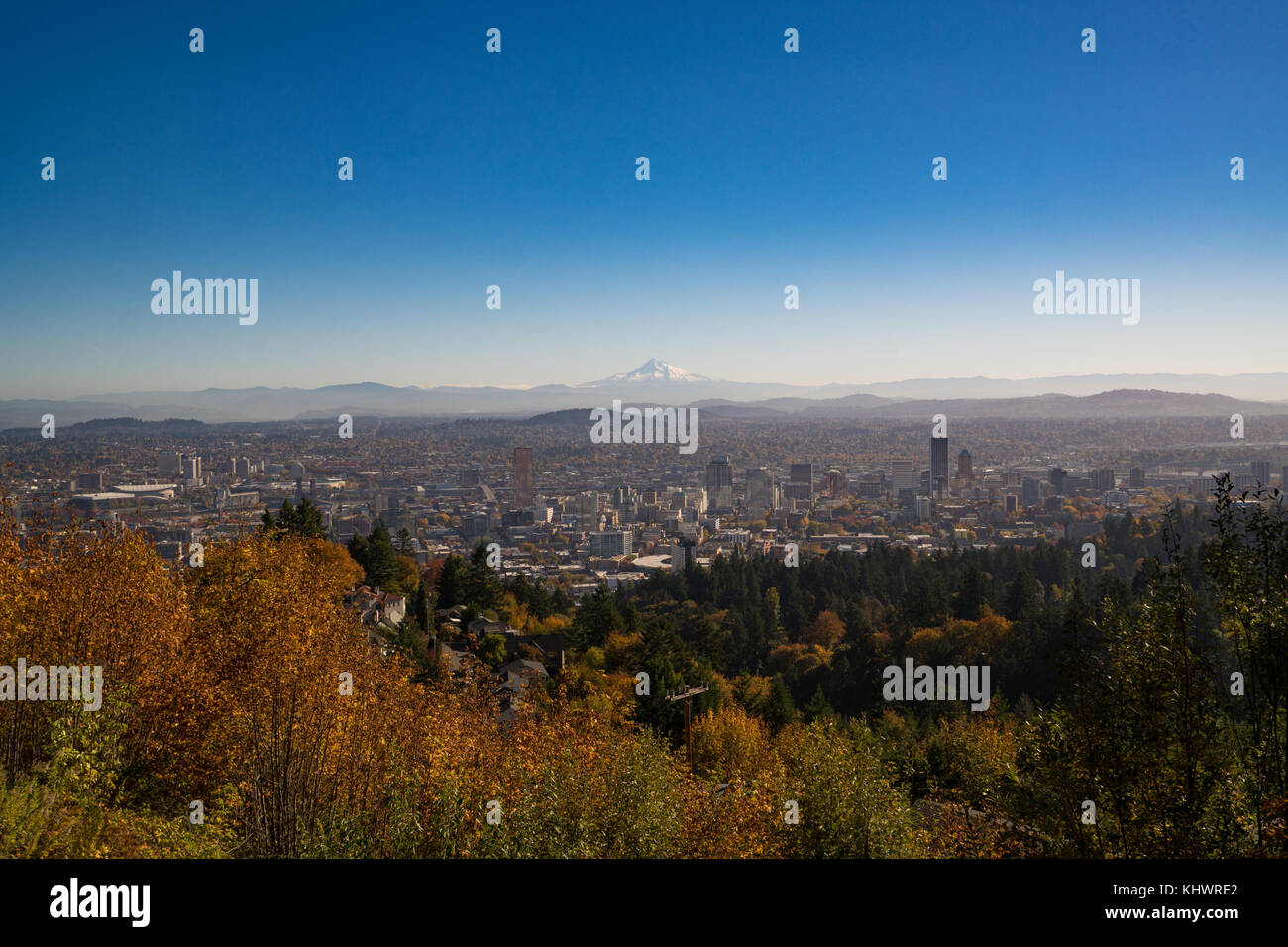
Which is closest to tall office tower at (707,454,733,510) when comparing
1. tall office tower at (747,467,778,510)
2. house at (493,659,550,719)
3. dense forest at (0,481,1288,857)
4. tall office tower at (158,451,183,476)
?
tall office tower at (747,467,778,510)

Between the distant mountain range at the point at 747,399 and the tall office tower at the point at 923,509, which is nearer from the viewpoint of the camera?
the distant mountain range at the point at 747,399

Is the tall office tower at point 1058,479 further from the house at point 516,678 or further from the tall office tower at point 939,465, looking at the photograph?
the house at point 516,678

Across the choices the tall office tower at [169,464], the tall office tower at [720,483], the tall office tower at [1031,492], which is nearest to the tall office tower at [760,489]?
the tall office tower at [720,483]

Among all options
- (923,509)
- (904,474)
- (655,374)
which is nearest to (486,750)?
(655,374)

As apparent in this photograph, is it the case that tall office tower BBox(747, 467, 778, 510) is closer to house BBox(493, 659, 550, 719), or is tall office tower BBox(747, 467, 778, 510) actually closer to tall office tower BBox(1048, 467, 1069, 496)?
tall office tower BBox(1048, 467, 1069, 496)

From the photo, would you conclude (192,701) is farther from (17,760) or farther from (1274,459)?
(1274,459)

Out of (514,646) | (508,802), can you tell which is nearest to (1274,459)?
(514,646)
